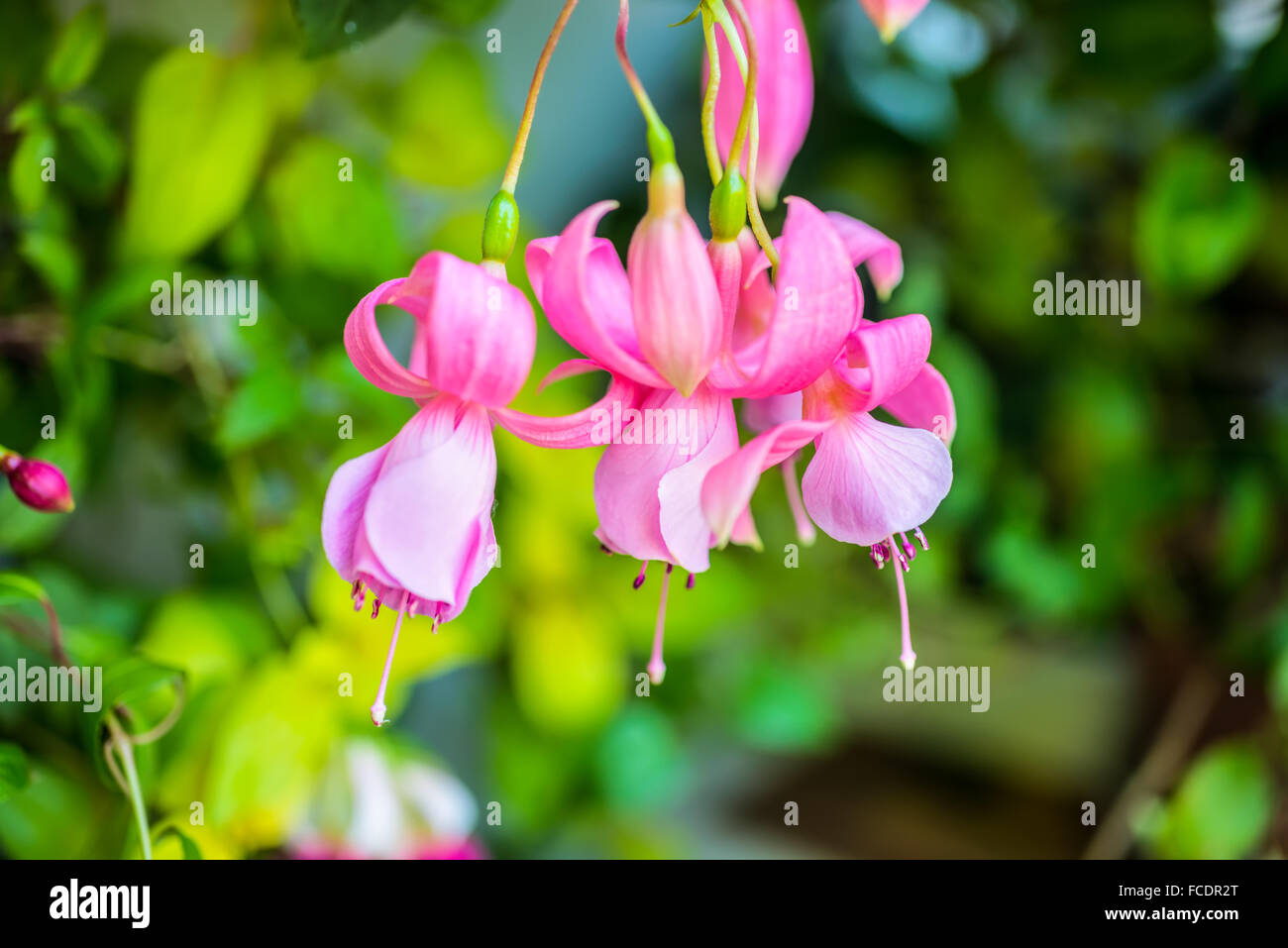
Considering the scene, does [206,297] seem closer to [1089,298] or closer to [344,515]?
[344,515]

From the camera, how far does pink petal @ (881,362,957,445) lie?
11.1 inches

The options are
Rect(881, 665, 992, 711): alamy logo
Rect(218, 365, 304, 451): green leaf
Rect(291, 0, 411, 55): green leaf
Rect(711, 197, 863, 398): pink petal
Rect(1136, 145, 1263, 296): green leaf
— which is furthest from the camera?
Rect(881, 665, 992, 711): alamy logo

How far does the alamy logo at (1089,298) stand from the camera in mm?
758

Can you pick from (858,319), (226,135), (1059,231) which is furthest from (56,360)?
(1059,231)

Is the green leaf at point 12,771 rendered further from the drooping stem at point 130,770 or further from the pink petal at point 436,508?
the pink petal at point 436,508

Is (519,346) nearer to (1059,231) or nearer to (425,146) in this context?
(425,146)

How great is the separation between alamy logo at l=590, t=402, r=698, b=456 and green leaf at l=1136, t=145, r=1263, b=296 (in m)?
0.46

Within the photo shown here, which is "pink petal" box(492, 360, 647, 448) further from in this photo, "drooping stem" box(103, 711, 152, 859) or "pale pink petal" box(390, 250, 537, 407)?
"drooping stem" box(103, 711, 152, 859)

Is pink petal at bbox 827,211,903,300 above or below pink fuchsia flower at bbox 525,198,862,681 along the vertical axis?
above
